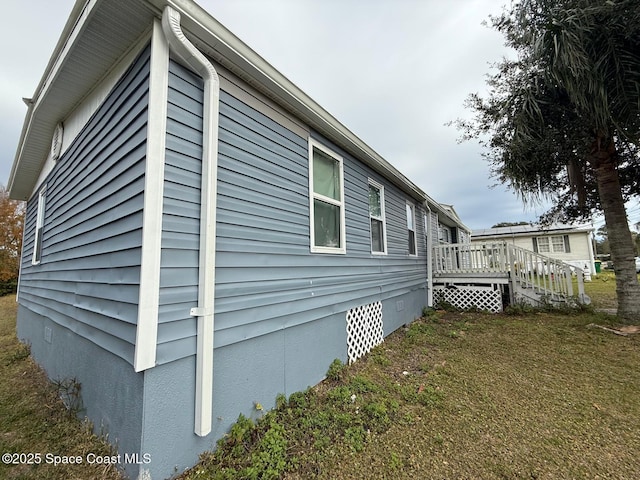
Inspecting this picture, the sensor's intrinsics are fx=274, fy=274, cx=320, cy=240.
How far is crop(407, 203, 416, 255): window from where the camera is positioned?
7.15 metres

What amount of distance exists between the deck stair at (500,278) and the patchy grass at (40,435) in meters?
8.14

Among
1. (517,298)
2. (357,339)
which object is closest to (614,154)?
(517,298)

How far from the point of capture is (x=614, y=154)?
240 inches

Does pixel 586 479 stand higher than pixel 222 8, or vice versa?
pixel 222 8

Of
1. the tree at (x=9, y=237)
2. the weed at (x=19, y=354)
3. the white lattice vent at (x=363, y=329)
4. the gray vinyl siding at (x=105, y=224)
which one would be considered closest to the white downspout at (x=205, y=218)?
the gray vinyl siding at (x=105, y=224)

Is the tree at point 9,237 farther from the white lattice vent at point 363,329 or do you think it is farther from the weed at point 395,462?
the weed at point 395,462

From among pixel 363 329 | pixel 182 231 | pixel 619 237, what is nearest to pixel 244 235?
pixel 182 231

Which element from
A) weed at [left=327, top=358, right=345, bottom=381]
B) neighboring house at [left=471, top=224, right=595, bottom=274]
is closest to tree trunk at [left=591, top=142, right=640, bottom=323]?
weed at [left=327, top=358, right=345, bottom=381]

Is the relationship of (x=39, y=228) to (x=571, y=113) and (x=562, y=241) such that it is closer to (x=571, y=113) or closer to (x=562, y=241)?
(x=571, y=113)

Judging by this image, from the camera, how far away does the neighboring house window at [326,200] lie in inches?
143

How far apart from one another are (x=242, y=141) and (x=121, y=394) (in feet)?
7.54

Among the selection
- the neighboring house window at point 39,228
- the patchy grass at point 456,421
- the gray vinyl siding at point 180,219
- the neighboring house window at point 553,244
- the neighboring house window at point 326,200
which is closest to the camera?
the gray vinyl siding at point 180,219

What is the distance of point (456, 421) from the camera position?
2.62 metres

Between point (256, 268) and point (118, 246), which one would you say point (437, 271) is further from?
point (118, 246)
